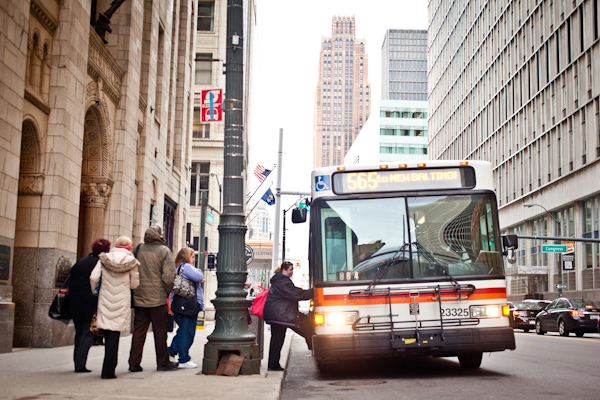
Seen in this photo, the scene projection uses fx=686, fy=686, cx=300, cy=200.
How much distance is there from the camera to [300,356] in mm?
15984

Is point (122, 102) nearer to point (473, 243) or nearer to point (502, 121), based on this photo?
point (473, 243)

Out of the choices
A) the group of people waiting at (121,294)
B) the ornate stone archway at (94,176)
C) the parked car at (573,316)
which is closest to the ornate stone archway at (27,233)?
the ornate stone archway at (94,176)

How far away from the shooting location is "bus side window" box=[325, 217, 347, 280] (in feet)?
32.1

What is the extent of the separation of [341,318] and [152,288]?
2.64m

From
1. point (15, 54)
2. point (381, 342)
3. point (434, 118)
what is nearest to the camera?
point (381, 342)

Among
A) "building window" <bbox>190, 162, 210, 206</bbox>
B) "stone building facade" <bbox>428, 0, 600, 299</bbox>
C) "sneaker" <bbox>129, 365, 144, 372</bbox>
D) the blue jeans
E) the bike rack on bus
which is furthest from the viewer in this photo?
"building window" <bbox>190, 162, 210, 206</bbox>

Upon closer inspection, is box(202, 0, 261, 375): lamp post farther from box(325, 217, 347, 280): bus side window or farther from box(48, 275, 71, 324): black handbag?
box(48, 275, 71, 324): black handbag

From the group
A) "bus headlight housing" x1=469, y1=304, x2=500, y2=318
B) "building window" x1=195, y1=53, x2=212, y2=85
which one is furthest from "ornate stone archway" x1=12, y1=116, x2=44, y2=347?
"building window" x1=195, y1=53, x2=212, y2=85

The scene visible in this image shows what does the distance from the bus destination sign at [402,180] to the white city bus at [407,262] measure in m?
0.02

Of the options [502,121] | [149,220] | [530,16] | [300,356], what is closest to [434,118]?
[502,121]

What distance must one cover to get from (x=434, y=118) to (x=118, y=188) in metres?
74.7

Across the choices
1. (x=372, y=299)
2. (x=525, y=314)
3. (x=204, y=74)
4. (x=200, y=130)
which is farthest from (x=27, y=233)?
(x=200, y=130)

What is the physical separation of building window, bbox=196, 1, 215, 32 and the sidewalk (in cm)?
4153

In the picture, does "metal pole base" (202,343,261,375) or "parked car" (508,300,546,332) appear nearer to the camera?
"metal pole base" (202,343,261,375)
